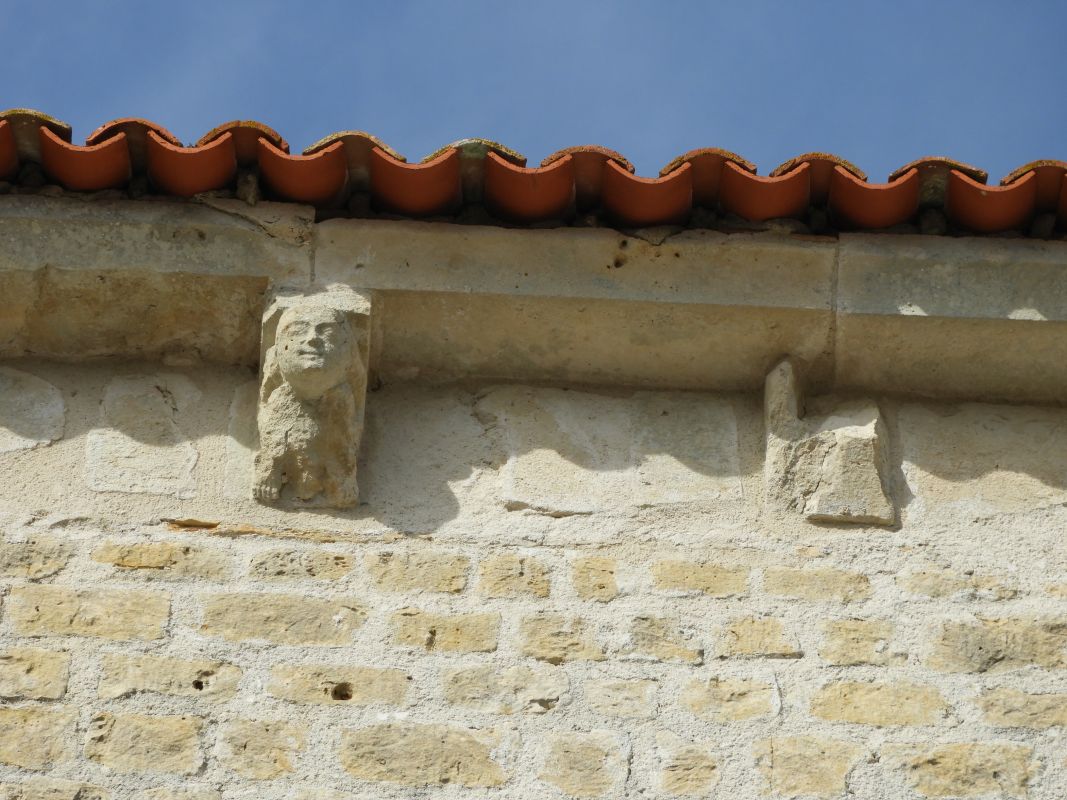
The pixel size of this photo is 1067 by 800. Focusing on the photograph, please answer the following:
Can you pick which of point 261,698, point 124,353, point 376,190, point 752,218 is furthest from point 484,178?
point 261,698

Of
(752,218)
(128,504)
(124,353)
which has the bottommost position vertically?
(128,504)

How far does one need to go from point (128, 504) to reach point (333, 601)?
1.80ft

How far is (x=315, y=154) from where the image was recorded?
391 centimetres

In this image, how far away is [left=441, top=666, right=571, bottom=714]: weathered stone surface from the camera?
3484mm

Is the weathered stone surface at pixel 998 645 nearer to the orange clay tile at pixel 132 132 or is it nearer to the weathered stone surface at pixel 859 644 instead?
the weathered stone surface at pixel 859 644

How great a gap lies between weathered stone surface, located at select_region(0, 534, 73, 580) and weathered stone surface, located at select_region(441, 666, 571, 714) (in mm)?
898

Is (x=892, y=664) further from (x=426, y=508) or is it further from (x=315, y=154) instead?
(x=315, y=154)

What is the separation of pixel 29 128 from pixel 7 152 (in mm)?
78

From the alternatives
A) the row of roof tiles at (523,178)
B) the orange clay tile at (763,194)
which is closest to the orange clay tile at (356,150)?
the row of roof tiles at (523,178)

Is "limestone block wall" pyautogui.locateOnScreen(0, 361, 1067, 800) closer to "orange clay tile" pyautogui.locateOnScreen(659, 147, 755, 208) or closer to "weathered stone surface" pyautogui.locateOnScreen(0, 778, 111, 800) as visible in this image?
"weathered stone surface" pyautogui.locateOnScreen(0, 778, 111, 800)

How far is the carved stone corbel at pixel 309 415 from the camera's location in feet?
12.5

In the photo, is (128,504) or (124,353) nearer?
(128,504)

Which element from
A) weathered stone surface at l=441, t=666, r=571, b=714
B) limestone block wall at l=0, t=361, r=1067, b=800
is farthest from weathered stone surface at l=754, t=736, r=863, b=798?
weathered stone surface at l=441, t=666, r=571, b=714

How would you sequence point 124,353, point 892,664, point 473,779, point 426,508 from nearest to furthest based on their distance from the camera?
point 473,779 < point 892,664 < point 426,508 < point 124,353
